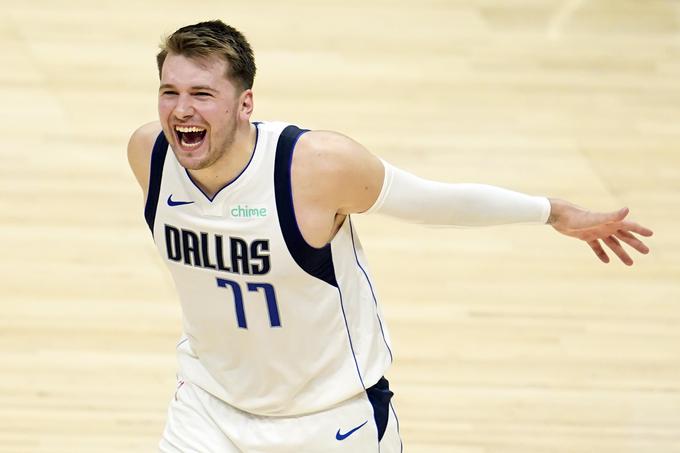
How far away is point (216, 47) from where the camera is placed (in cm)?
283

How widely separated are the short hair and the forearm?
427 millimetres

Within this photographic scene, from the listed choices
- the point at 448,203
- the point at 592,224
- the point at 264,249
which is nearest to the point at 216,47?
the point at 264,249

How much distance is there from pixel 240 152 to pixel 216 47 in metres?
0.25

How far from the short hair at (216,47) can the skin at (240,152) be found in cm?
2

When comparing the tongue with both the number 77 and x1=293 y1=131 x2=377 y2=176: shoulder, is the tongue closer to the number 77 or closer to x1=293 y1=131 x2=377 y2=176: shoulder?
x1=293 y1=131 x2=377 y2=176: shoulder

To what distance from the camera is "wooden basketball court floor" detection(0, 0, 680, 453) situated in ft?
14.9

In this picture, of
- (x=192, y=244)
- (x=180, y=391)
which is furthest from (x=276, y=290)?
(x=180, y=391)

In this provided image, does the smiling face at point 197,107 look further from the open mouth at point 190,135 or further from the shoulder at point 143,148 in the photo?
the shoulder at point 143,148

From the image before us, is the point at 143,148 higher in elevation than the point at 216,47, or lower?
lower

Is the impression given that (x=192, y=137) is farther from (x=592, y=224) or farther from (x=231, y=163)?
(x=592, y=224)

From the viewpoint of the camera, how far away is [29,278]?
5.18 m

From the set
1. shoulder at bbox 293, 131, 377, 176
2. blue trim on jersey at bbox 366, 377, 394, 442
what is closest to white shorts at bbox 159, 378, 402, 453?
blue trim on jersey at bbox 366, 377, 394, 442

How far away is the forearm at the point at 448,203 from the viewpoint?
3.03 m

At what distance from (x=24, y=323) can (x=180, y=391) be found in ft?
6.13
